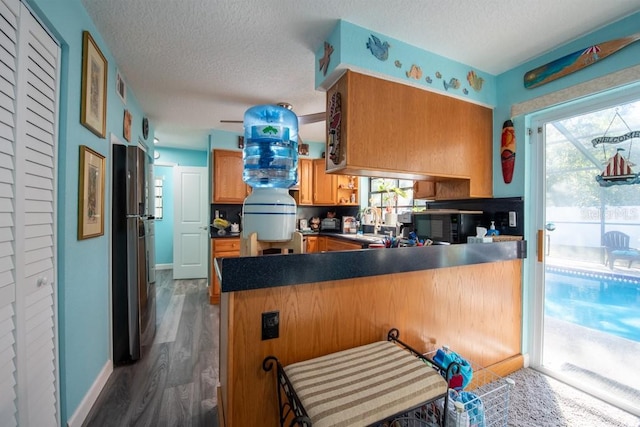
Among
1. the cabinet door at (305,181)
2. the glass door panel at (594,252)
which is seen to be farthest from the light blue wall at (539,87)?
the cabinet door at (305,181)

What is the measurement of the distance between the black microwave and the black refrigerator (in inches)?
101

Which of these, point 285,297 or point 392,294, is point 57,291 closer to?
point 285,297

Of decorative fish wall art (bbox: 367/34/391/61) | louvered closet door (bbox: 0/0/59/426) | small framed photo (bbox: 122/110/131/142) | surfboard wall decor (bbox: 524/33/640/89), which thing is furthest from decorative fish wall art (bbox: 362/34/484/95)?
small framed photo (bbox: 122/110/131/142)

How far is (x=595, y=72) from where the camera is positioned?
1726mm

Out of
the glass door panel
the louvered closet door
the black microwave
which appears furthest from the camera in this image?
the black microwave

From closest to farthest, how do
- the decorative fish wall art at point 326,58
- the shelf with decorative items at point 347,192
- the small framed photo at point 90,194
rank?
the small framed photo at point 90,194 < the decorative fish wall art at point 326,58 < the shelf with decorative items at point 347,192

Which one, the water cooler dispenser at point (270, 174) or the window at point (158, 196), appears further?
the window at point (158, 196)

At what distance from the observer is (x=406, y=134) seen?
1895 millimetres

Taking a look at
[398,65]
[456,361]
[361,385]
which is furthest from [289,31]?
[456,361]

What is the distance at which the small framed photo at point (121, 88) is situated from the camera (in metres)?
2.17

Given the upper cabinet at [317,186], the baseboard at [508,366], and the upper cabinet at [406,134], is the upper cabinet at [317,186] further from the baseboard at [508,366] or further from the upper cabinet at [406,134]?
the baseboard at [508,366]

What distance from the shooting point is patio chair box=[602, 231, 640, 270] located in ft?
5.43

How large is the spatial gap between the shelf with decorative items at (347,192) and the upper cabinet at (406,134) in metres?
2.47

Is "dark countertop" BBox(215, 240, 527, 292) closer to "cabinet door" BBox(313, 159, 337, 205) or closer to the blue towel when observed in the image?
the blue towel
